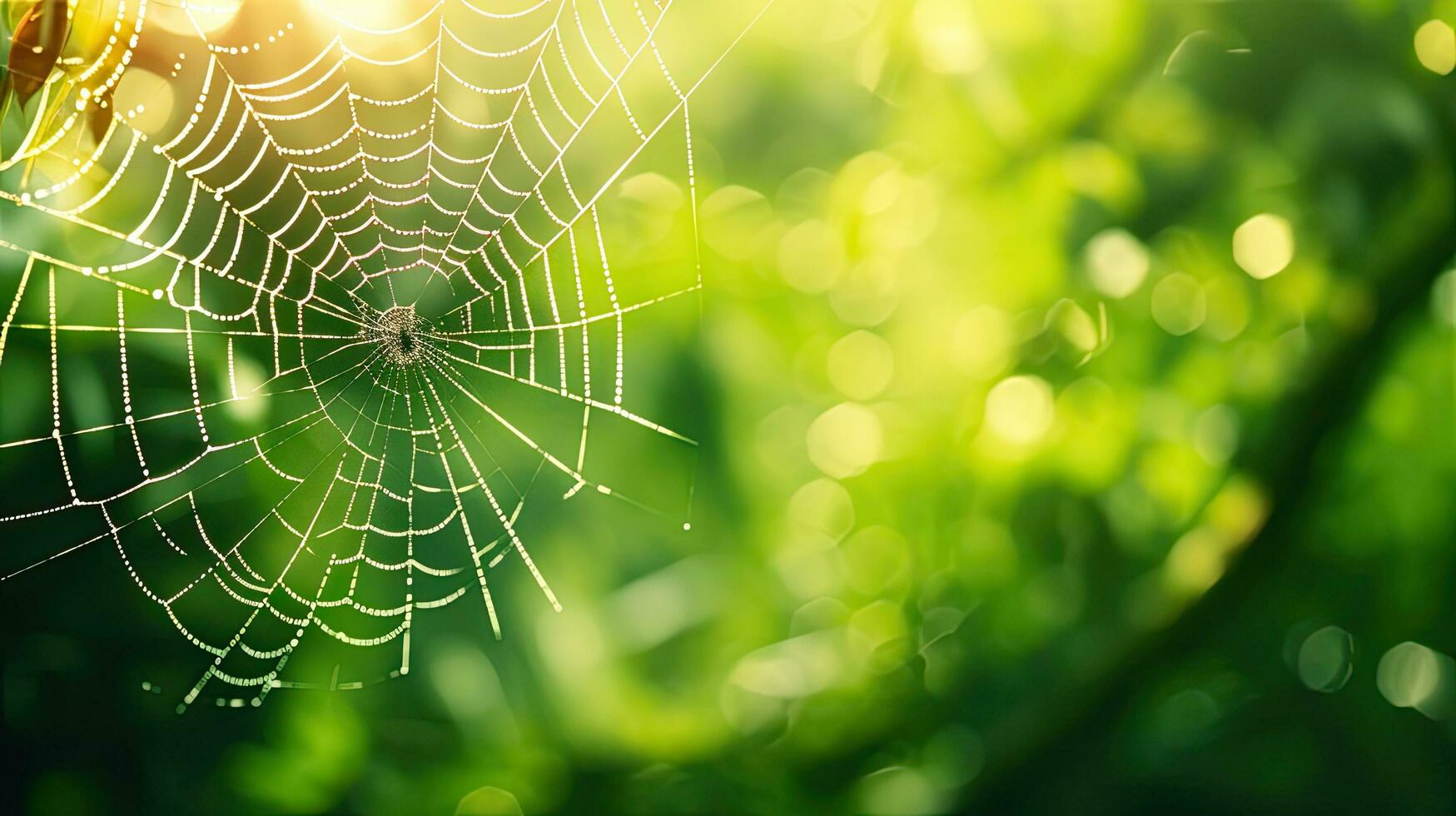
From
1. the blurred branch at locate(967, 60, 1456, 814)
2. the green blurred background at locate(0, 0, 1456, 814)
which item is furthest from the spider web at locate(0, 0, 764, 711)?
the blurred branch at locate(967, 60, 1456, 814)

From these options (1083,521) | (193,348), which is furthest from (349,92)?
(1083,521)

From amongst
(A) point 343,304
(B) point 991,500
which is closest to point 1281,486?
(B) point 991,500

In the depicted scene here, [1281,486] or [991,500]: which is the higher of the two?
[991,500]

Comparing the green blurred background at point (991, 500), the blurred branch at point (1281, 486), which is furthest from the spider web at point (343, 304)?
the blurred branch at point (1281, 486)

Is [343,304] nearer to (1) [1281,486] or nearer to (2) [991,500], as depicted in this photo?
(2) [991,500]

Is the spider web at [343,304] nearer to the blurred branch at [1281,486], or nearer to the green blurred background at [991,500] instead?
the green blurred background at [991,500]

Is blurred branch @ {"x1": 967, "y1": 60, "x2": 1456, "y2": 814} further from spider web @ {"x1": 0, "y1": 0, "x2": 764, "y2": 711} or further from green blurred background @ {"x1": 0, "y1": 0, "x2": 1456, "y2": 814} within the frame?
spider web @ {"x1": 0, "y1": 0, "x2": 764, "y2": 711}
